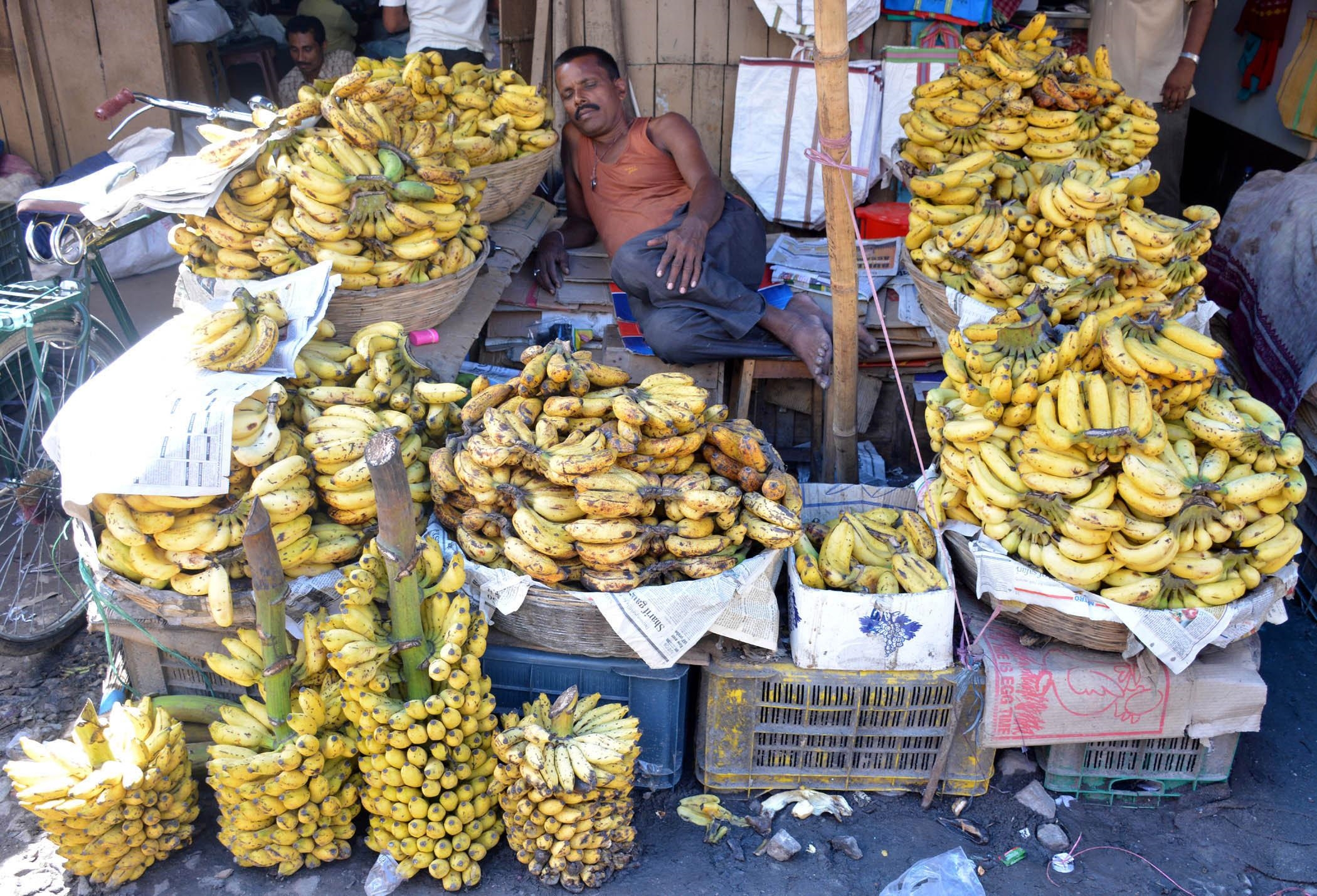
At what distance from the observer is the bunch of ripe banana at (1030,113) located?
3.99 meters

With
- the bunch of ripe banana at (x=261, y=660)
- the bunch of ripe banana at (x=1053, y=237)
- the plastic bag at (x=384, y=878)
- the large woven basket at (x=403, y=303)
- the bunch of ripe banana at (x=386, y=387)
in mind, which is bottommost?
the plastic bag at (x=384, y=878)

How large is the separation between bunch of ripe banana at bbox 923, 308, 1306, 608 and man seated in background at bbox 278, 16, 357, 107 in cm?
524

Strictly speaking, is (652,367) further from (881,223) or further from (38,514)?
(38,514)

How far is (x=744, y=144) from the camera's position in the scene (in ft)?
17.3

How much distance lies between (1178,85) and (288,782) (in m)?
5.12

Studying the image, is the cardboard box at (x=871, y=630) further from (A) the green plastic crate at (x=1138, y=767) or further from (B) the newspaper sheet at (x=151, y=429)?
(B) the newspaper sheet at (x=151, y=429)

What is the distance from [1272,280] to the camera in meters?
4.18

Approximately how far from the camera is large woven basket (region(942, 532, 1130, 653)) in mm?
2783

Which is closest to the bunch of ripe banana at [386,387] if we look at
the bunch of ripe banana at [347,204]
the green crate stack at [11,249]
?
the bunch of ripe banana at [347,204]

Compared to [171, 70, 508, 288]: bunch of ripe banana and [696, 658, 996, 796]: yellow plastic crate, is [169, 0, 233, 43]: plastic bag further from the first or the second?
[696, 658, 996, 796]: yellow plastic crate

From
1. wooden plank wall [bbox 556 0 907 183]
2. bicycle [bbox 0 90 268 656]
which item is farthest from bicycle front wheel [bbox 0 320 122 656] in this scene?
wooden plank wall [bbox 556 0 907 183]

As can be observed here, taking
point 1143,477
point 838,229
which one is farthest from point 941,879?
point 838,229

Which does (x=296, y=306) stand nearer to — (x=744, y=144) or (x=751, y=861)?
(x=751, y=861)

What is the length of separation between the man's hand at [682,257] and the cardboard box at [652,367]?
1.21 feet
